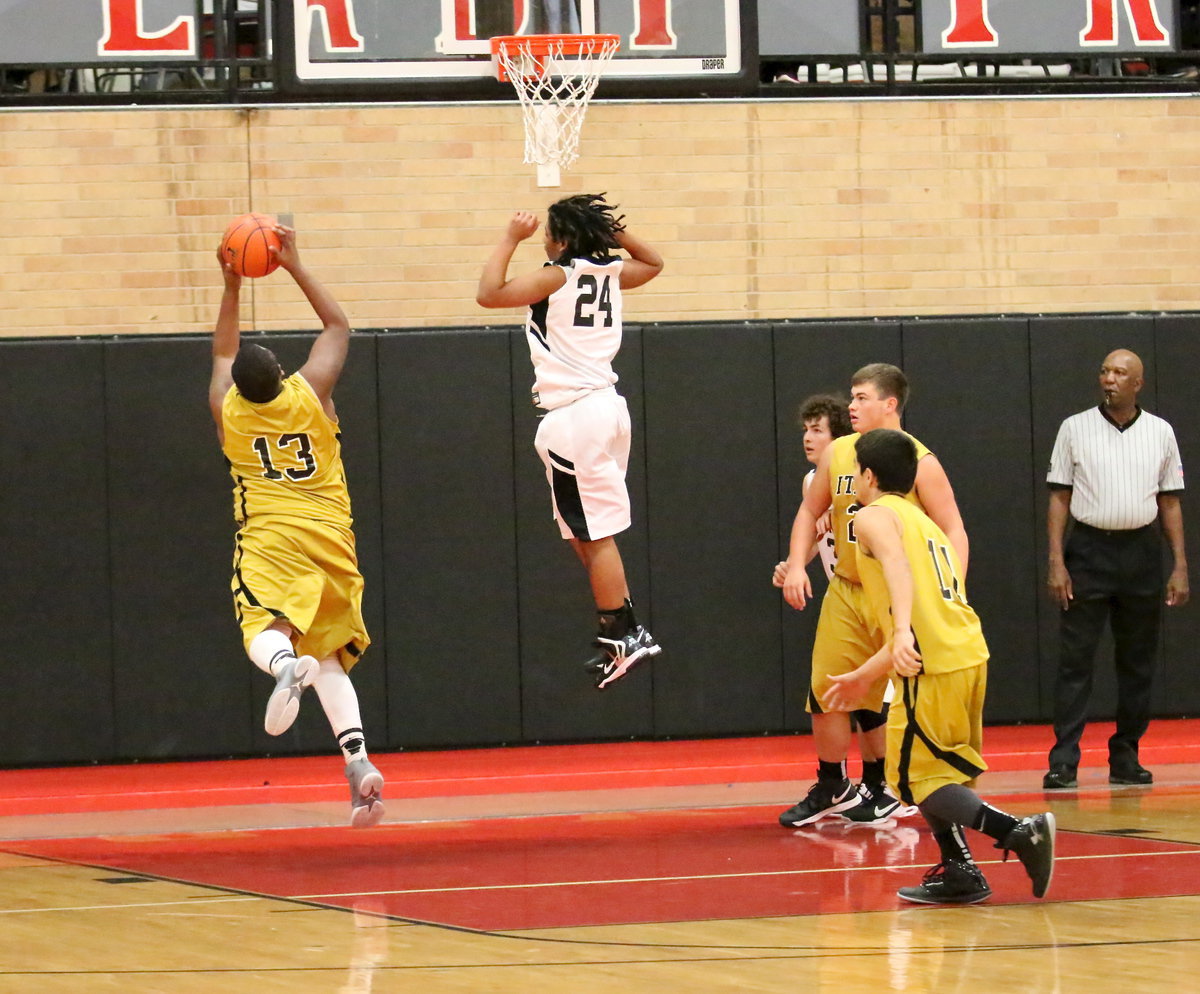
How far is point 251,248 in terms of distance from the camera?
747 cm

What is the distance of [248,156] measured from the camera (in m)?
10.8

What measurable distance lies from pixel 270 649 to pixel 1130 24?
7.17 m

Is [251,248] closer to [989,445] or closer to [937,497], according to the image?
[937,497]

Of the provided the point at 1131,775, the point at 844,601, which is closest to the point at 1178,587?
the point at 1131,775

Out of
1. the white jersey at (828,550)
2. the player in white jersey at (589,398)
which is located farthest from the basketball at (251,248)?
the white jersey at (828,550)

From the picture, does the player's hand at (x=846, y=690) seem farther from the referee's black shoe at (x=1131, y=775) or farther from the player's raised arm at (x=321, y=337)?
the referee's black shoe at (x=1131, y=775)

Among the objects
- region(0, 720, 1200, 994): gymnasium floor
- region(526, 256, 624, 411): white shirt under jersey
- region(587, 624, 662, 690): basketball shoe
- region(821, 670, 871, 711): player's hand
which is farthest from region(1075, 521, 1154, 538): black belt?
region(821, 670, 871, 711): player's hand

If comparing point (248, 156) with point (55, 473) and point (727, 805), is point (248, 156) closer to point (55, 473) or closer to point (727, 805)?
point (55, 473)

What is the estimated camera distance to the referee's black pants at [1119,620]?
9430mm

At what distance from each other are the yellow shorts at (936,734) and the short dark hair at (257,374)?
2760 millimetres

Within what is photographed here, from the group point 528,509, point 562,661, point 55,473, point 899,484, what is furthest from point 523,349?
point 899,484

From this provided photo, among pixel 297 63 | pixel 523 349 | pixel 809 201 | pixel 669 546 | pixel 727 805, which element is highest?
pixel 297 63

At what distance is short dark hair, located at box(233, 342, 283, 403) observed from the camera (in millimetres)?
7250

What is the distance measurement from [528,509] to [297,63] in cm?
294
